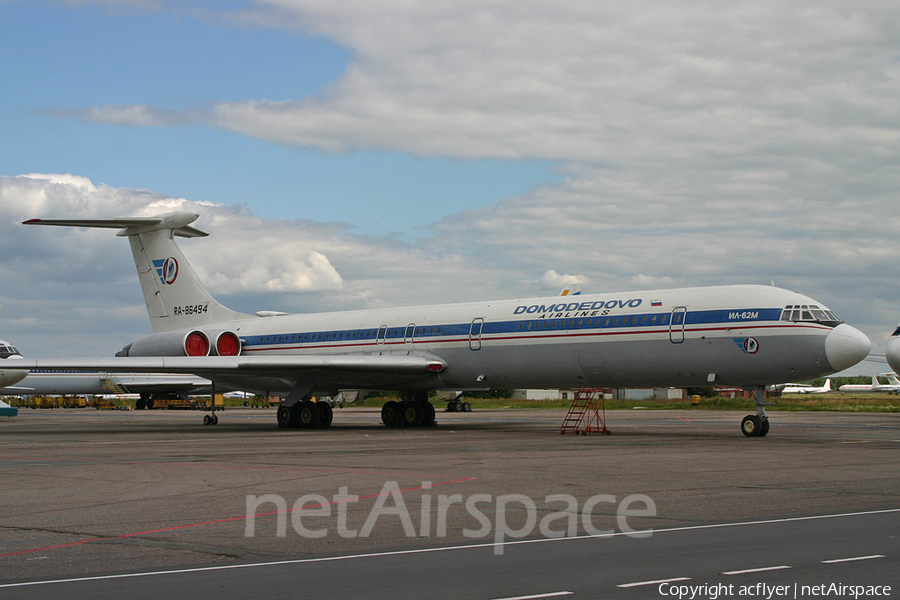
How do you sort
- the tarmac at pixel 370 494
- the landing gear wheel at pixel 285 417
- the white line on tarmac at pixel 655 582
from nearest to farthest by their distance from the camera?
1. the white line on tarmac at pixel 655 582
2. the tarmac at pixel 370 494
3. the landing gear wheel at pixel 285 417

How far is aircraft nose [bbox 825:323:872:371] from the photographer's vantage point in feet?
70.4

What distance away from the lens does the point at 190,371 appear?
27344 millimetres

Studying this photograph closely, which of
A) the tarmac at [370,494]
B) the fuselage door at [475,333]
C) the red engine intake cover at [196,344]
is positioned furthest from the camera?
the red engine intake cover at [196,344]

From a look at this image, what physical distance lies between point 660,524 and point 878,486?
4.75 m

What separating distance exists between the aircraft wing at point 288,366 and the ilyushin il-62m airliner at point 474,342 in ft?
0.18

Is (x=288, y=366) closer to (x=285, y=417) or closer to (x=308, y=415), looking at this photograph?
(x=308, y=415)

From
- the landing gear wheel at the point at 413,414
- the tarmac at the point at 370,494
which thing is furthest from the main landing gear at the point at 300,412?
the tarmac at the point at 370,494

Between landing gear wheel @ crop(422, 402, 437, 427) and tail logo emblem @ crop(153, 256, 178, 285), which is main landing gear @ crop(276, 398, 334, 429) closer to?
landing gear wheel @ crop(422, 402, 437, 427)

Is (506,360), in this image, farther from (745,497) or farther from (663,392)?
Result: (663,392)

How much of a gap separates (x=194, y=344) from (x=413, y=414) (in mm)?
8877

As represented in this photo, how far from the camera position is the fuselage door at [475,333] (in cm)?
2772

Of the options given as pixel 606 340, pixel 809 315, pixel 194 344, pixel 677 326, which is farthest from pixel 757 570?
pixel 194 344

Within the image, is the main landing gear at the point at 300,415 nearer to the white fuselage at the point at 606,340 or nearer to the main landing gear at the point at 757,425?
the white fuselage at the point at 606,340

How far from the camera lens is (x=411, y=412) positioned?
31.0 m
